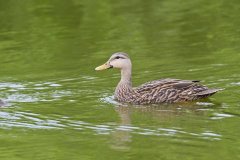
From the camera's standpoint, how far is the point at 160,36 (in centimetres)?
2094

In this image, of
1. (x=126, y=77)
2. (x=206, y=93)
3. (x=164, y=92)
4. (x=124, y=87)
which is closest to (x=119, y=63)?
(x=126, y=77)

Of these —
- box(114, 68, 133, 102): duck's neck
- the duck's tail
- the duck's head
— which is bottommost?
the duck's tail

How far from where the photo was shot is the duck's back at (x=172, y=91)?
1484 centimetres

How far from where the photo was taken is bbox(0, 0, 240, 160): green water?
12.0 meters

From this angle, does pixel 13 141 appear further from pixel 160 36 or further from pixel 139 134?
pixel 160 36

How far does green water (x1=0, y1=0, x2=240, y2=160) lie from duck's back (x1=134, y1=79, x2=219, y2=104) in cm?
19

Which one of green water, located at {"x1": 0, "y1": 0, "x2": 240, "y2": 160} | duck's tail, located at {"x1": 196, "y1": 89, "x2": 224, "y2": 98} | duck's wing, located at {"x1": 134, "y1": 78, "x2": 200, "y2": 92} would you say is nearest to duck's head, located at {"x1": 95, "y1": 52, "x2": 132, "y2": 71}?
green water, located at {"x1": 0, "y1": 0, "x2": 240, "y2": 160}

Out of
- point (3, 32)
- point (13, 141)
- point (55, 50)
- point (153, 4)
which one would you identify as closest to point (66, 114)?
point (13, 141)

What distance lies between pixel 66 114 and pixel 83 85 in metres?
2.34

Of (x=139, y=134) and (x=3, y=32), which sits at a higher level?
(x=3, y=32)

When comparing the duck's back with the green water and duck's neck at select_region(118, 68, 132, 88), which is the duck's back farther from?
duck's neck at select_region(118, 68, 132, 88)

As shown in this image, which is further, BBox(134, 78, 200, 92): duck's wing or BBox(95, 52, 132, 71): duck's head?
BBox(95, 52, 132, 71): duck's head

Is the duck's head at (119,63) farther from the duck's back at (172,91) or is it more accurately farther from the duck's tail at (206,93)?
the duck's tail at (206,93)

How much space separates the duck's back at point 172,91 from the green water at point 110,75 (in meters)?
0.19
